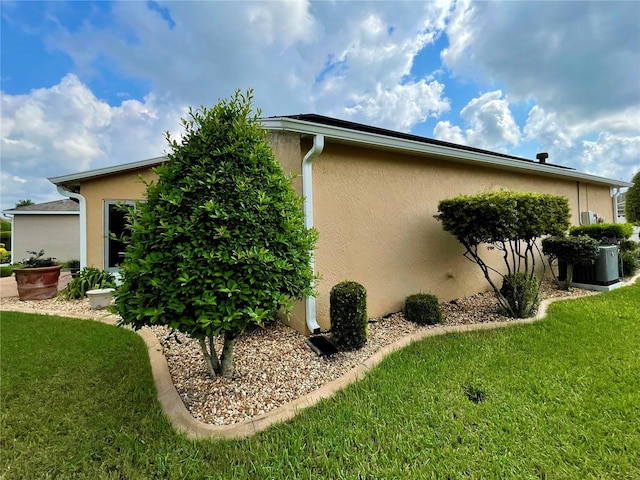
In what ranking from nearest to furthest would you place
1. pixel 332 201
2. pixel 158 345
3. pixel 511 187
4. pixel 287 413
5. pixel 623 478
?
pixel 623 478 → pixel 287 413 → pixel 158 345 → pixel 332 201 → pixel 511 187

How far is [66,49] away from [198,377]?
734 cm

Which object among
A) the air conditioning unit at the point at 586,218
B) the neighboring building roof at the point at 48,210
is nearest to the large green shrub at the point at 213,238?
the air conditioning unit at the point at 586,218

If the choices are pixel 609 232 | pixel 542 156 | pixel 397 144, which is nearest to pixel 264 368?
pixel 397 144

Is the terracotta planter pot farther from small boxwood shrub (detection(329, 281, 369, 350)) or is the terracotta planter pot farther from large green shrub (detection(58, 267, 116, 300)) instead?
small boxwood shrub (detection(329, 281, 369, 350))

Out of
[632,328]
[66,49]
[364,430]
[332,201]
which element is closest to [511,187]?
[632,328]

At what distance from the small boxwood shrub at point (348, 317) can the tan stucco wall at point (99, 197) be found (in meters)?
6.84

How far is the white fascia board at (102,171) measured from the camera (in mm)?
7578

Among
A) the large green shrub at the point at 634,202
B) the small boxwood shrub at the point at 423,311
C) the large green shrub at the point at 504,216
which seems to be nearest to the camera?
the large green shrub at the point at 504,216

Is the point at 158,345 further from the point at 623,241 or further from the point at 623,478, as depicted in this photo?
the point at 623,241

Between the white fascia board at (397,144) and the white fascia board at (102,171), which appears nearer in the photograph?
the white fascia board at (397,144)

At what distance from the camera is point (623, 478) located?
1.96 metres

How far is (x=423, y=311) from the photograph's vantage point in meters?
4.98

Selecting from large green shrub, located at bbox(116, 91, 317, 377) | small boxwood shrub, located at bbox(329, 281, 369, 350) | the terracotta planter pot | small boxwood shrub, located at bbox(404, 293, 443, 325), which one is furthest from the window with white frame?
small boxwood shrub, located at bbox(404, 293, 443, 325)

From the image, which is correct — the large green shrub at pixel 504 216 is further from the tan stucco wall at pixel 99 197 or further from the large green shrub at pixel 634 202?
the large green shrub at pixel 634 202
